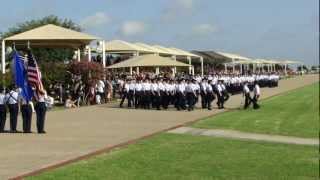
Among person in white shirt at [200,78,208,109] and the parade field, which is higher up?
person in white shirt at [200,78,208,109]

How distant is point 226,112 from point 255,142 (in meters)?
12.6

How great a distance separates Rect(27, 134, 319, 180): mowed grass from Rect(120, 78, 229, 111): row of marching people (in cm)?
1497

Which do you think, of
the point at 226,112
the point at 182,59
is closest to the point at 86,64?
the point at 226,112

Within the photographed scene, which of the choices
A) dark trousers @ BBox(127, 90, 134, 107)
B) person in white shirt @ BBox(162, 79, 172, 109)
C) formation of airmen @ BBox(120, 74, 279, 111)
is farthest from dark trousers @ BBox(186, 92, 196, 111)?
dark trousers @ BBox(127, 90, 134, 107)

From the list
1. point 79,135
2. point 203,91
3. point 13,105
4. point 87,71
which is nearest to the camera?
point 79,135

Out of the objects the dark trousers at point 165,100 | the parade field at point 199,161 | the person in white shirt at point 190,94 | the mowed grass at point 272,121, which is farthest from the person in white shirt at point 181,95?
the parade field at point 199,161

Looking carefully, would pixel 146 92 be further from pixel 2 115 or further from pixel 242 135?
pixel 242 135

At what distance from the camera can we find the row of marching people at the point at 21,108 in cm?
2234

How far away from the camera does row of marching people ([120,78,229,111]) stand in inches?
1361

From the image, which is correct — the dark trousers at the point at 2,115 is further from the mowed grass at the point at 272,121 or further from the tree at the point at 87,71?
the tree at the point at 87,71

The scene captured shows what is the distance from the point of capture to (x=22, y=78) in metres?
24.6

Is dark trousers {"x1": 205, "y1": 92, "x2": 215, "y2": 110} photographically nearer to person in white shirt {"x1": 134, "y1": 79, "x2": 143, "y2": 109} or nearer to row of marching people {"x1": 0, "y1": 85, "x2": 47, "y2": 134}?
person in white shirt {"x1": 134, "y1": 79, "x2": 143, "y2": 109}

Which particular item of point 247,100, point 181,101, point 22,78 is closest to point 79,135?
point 22,78

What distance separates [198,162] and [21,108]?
9461 millimetres
